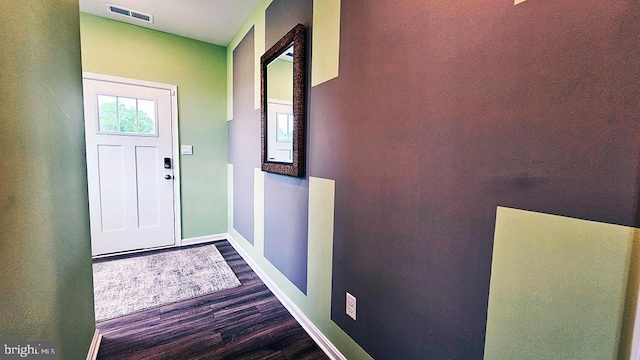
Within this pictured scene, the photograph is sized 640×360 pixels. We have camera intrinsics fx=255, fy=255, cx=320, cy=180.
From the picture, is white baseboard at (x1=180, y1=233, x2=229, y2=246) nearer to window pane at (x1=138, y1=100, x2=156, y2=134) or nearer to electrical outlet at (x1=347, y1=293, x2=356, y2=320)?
window pane at (x1=138, y1=100, x2=156, y2=134)

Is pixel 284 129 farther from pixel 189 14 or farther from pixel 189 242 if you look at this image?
pixel 189 242

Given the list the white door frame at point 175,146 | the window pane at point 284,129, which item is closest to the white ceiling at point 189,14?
the white door frame at point 175,146

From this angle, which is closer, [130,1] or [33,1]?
[33,1]

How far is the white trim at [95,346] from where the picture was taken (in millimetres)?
1384

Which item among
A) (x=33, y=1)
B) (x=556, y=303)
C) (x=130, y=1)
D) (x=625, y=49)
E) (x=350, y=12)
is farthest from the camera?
(x=130, y=1)

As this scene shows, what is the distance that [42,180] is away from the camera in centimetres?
88

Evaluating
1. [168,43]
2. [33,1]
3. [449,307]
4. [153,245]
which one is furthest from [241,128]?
[449,307]

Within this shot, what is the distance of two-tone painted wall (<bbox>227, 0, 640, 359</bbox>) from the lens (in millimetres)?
585

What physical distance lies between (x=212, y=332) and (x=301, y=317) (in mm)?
586

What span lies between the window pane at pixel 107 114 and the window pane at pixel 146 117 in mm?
218

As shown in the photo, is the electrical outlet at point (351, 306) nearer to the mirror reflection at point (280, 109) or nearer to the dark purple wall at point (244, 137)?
the mirror reflection at point (280, 109)

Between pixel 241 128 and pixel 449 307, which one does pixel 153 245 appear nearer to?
pixel 241 128

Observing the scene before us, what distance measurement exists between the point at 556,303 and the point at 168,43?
3.77m

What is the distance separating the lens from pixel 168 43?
9.59 ft
